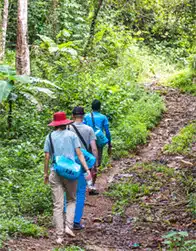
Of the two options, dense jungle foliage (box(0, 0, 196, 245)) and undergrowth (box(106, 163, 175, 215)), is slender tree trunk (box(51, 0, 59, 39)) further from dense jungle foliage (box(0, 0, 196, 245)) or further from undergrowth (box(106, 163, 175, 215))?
undergrowth (box(106, 163, 175, 215))

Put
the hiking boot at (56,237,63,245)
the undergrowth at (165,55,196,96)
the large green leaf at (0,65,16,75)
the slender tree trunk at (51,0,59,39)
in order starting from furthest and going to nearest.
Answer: the undergrowth at (165,55,196,96) → the slender tree trunk at (51,0,59,39) → the large green leaf at (0,65,16,75) → the hiking boot at (56,237,63,245)

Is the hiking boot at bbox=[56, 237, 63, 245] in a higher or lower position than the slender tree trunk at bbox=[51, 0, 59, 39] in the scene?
lower

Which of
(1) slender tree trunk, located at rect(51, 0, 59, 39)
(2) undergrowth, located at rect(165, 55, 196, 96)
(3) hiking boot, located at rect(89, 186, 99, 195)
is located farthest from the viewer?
(2) undergrowth, located at rect(165, 55, 196, 96)

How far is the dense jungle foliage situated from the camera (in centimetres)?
770

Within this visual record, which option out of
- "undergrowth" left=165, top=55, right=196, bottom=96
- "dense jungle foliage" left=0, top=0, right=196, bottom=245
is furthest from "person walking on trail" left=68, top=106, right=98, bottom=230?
"undergrowth" left=165, top=55, right=196, bottom=96

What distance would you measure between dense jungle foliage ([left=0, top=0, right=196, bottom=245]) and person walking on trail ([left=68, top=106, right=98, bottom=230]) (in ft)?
1.83

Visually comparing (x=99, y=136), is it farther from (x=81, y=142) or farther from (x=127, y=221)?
(x=127, y=221)

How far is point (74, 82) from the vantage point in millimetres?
13805

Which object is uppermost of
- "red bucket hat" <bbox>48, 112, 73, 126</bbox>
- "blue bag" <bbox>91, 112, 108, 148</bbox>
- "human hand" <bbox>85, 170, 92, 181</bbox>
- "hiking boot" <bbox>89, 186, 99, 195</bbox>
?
"red bucket hat" <bbox>48, 112, 73, 126</bbox>

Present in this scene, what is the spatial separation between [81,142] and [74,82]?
6.94 meters

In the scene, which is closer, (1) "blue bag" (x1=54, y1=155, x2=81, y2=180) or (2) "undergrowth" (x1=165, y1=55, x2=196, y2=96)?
(1) "blue bag" (x1=54, y1=155, x2=81, y2=180)

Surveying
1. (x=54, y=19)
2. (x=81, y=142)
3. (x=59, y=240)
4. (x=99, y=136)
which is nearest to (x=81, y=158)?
(x=81, y=142)

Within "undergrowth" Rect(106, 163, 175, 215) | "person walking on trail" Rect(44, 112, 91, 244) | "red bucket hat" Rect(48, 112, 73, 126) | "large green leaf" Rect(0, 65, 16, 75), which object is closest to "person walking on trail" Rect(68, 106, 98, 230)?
"person walking on trail" Rect(44, 112, 91, 244)

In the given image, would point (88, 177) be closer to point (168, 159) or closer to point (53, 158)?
point (53, 158)
